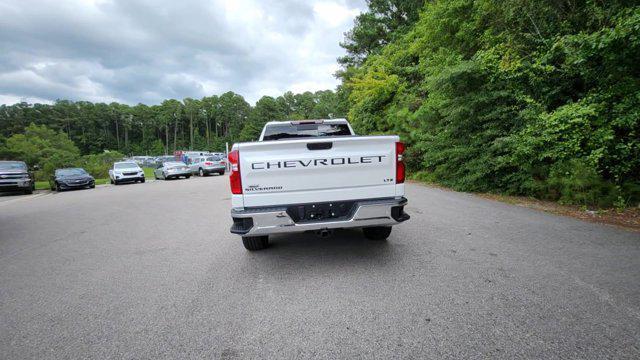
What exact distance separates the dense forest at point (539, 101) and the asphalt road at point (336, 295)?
2133mm

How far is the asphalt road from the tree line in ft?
279

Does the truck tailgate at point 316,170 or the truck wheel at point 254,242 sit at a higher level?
the truck tailgate at point 316,170

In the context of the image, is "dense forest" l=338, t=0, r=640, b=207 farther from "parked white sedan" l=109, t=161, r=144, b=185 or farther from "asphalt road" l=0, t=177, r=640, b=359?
"parked white sedan" l=109, t=161, r=144, b=185

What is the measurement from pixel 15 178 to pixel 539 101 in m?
22.7

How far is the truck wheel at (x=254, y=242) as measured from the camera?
436 cm

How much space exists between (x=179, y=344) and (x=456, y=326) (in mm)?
2214

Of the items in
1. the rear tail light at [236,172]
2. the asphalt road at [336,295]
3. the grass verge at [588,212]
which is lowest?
the asphalt road at [336,295]

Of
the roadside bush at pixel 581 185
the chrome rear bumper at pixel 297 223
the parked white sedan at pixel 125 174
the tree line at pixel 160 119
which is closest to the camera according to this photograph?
the chrome rear bumper at pixel 297 223

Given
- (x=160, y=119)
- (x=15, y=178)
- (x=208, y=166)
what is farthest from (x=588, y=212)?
(x=160, y=119)

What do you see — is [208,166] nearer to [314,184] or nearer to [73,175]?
[73,175]

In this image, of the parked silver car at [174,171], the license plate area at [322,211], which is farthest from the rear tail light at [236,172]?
the parked silver car at [174,171]

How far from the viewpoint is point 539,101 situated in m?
7.86

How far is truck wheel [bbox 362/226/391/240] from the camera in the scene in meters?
4.59

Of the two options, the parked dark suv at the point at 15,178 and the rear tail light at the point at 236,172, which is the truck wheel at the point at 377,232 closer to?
the rear tail light at the point at 236,172
